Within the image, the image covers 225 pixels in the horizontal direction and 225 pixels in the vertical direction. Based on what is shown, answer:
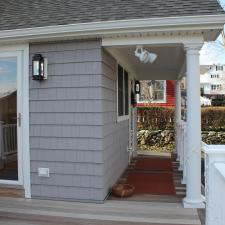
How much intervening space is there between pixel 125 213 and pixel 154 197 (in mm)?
848

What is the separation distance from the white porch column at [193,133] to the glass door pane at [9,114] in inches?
99.1

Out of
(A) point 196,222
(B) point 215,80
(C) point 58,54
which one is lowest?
(A) point 196,222

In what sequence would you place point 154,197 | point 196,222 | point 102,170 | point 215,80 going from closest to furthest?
1. point 196,222
2. point 102,170
3. point 154,197
4. point 215,80

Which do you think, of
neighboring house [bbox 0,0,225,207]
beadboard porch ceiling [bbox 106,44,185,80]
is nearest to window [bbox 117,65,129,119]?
beadboard porch ceiling [bbox 106,44,185,80]

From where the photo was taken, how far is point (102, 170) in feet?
15.6

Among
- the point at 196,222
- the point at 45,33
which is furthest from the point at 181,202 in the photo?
the point at 45,33

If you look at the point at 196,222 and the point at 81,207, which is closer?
the point at 196,222

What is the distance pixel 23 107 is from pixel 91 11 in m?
1.70

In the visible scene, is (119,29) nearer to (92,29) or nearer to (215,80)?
(92,29)

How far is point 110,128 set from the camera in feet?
17.9

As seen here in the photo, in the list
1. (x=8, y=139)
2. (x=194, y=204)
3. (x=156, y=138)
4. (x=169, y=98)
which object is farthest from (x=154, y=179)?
(x=169, y=98)

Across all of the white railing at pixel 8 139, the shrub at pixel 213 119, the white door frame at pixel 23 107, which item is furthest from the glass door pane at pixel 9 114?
the shrub at pixel 213 119

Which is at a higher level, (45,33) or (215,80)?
(215,80)

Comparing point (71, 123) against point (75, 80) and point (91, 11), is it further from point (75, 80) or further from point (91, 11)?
point (91, 11)
